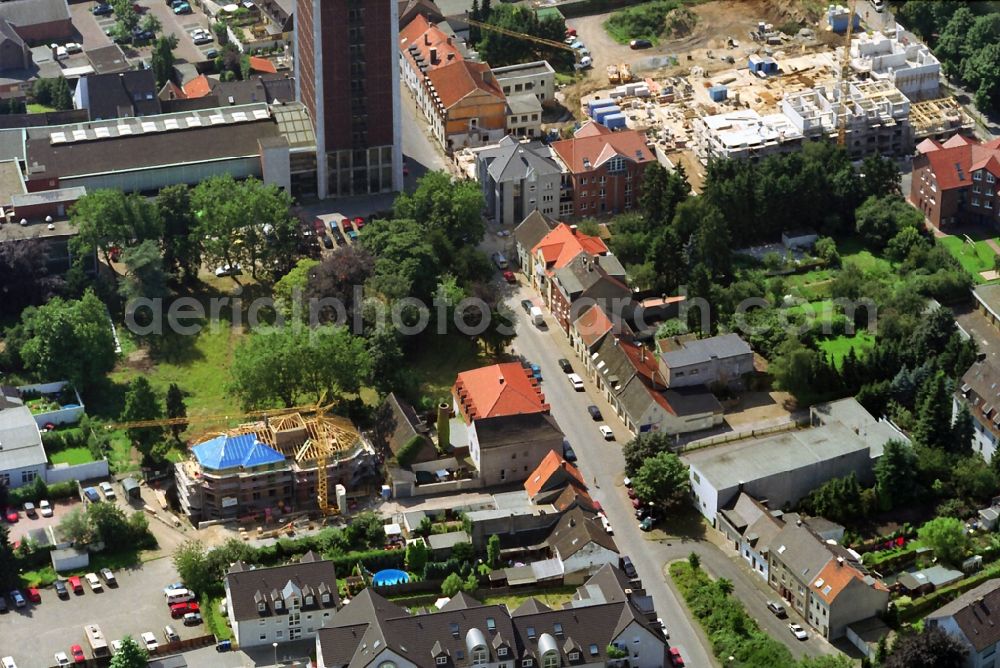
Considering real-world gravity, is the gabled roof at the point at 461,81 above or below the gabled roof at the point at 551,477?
Result: above

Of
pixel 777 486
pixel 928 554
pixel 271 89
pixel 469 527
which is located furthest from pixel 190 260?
pixel 928 554

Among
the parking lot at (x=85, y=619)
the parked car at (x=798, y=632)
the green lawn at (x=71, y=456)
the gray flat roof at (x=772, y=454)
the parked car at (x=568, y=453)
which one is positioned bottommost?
the parked car at (x=798, y=632)

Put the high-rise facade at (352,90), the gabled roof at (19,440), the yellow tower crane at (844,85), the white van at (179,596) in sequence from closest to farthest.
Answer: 1. the white van at (179,596)
2. the gabled roof at (19,440)
3. the high-rise facade at (352,90)
4. the yellow tower crane at (844,85)

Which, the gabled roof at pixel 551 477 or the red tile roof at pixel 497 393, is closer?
the gabled roof at pixel 551 477

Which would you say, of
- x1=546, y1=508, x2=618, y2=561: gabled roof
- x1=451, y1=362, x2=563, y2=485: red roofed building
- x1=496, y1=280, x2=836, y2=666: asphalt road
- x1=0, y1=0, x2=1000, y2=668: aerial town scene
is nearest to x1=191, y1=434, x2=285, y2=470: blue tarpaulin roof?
x1=0, y1=0, x2=1000, y2=668: aerial town scene

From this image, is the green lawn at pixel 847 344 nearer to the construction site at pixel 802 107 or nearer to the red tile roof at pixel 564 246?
the red tile roof at pixel 564 246

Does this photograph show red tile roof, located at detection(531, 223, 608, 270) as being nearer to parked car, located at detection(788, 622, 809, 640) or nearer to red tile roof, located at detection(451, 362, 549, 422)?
red tile roof, located at detection(451, 362, 549, 422)

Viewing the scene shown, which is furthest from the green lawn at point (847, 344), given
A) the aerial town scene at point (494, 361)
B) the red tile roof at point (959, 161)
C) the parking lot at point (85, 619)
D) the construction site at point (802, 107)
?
the parking lot at point (85, 619)
